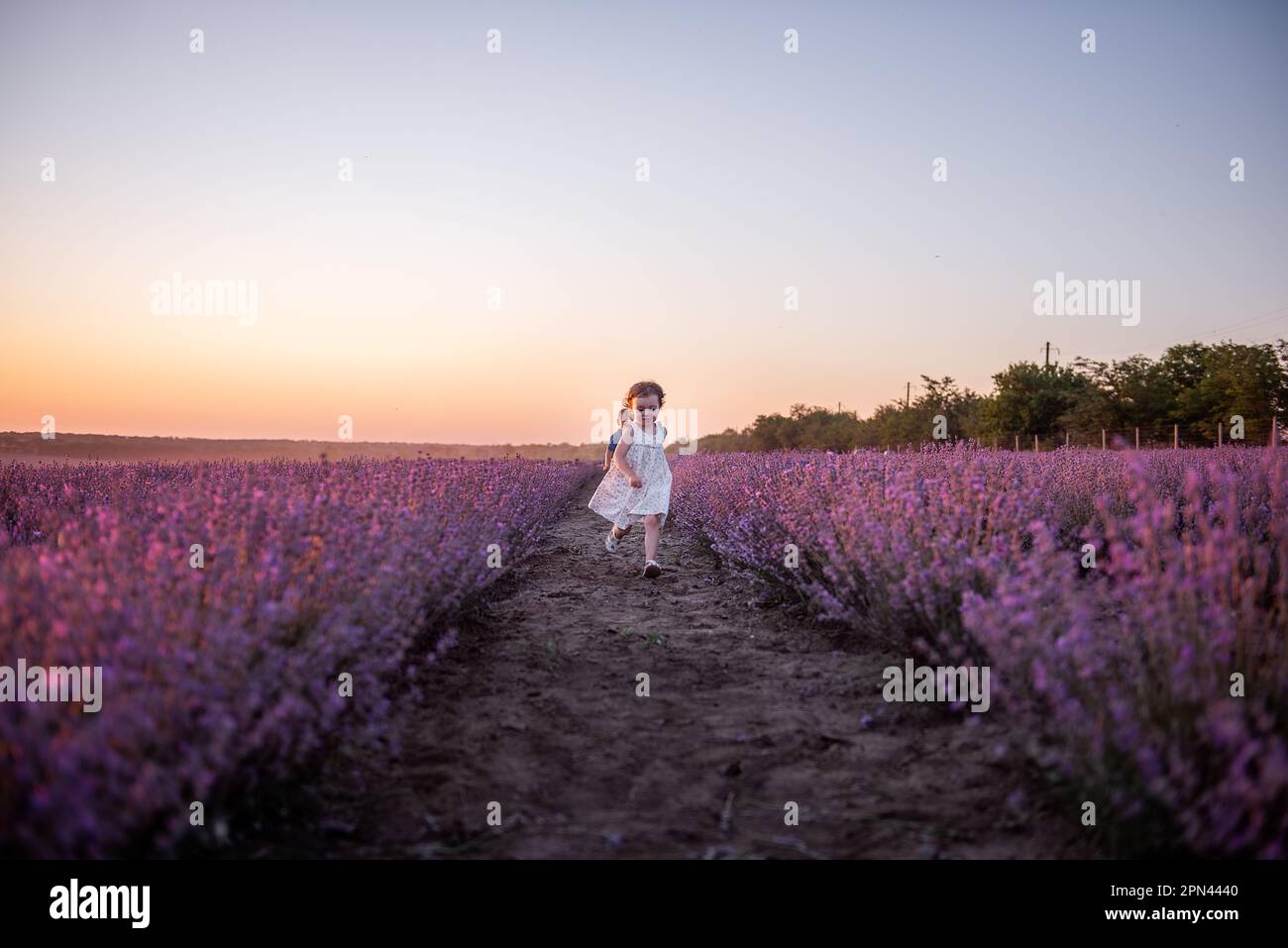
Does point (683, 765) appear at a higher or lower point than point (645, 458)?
lower

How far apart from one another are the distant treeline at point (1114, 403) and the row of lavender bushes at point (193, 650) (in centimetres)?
2717

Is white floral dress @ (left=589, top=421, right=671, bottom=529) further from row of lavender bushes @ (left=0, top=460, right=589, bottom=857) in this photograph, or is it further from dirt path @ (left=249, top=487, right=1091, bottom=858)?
row of lavender bushes @ (left=0, top=460, right=589, bottom=857)

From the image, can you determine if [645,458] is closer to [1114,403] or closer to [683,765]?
[683,765]

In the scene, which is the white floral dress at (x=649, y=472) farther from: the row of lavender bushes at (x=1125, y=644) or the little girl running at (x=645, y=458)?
the row of lavender bushes at (x=1125, y=644)

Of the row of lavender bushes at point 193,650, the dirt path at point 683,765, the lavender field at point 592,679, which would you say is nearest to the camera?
the row of lavender bushes at point 193,650

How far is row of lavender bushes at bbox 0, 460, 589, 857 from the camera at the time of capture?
149cm

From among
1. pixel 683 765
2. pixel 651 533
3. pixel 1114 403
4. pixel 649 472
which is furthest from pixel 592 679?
pixel 1114 403

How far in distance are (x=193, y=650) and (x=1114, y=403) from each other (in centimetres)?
3967

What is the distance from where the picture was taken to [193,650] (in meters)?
1.88

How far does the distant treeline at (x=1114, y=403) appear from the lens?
102 ft

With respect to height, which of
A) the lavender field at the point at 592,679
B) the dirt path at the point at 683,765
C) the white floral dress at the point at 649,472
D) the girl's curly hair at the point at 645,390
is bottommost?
the dirt path at the point at 683,765

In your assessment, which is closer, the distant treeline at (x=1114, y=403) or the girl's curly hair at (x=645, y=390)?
the girl's curly hair at (x=645, y=390)

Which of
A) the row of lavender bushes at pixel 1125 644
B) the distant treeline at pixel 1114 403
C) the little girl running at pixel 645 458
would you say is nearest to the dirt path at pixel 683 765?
the row of lavender bushes at pixel 1125 644
